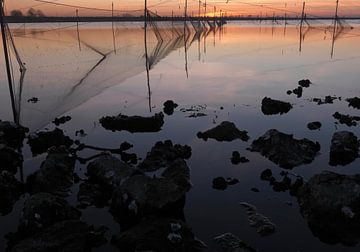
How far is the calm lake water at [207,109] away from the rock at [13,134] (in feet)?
2.09

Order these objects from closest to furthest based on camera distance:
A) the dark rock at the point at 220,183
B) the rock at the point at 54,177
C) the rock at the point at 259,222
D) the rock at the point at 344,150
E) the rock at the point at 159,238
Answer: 1. the rock at the point at 159,238
2. the rock at the point at 259,222
3. the rock at the point at 54,177
4. the dark rock at the point at 220,183
5. the rock at the point at 344,150

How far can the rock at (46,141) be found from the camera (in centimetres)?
1661

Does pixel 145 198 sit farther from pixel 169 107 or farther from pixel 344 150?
pixel 169 107

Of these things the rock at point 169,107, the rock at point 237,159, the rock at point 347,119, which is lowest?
the rock at point 169,107

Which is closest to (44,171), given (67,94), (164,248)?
(164,248)

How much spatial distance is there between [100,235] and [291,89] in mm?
22693

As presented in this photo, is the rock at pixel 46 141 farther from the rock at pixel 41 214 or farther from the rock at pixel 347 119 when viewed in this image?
the rock at pixel 347 119

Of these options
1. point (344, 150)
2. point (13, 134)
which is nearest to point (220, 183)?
point (344, 150)

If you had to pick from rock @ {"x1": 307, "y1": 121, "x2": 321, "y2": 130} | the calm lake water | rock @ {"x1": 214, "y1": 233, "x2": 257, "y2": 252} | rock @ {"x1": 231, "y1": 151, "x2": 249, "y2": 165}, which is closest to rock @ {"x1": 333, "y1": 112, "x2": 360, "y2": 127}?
the calm lake water

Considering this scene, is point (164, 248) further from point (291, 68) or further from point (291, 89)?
point (291, 68)

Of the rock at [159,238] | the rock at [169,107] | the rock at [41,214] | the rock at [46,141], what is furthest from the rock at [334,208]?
the rock at [169,107]

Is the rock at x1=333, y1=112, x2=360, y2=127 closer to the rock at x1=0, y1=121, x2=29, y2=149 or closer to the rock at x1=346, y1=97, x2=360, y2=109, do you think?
the rock at x1=346, y1=97, x2=360, y2=109

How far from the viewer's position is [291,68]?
134ft

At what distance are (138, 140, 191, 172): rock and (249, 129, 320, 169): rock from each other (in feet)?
8.87
